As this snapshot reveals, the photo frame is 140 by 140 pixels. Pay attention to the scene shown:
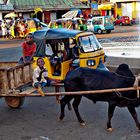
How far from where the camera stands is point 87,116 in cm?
857

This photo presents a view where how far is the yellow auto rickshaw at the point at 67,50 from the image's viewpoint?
12.1 meters

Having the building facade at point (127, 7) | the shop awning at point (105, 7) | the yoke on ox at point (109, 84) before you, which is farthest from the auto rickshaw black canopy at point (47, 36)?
the building facade at point (127, 7)

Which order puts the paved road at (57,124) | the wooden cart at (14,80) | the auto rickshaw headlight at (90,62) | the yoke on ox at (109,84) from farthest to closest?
the auto rickshaw headlight at (90,62), the wooden cart at (14,80), the paved road at (57,124), the yoke on ox at (109,84)

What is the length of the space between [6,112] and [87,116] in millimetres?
2069

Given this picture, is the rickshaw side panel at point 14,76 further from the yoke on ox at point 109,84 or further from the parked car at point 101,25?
the parked car at point 101,25

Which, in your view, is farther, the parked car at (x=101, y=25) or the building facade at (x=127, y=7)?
the building facade at (x=127, y=7)

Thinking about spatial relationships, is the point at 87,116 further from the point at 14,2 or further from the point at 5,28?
the point at 14,2

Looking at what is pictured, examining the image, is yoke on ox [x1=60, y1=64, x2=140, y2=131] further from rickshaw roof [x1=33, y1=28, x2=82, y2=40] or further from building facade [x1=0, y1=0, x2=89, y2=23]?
building facade [x1=0, y1=0, x2=89, y2=23]

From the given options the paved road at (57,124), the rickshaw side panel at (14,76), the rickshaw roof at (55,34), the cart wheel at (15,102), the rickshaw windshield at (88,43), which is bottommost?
the paved road at (57,124)

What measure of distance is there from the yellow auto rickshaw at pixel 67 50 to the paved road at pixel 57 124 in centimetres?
241

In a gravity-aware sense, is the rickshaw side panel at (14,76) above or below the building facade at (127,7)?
below

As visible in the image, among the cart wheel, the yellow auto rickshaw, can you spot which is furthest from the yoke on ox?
the yellow auto rickshaw

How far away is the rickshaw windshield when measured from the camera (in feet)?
40.6

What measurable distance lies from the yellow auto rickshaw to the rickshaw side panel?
2.84 meters
